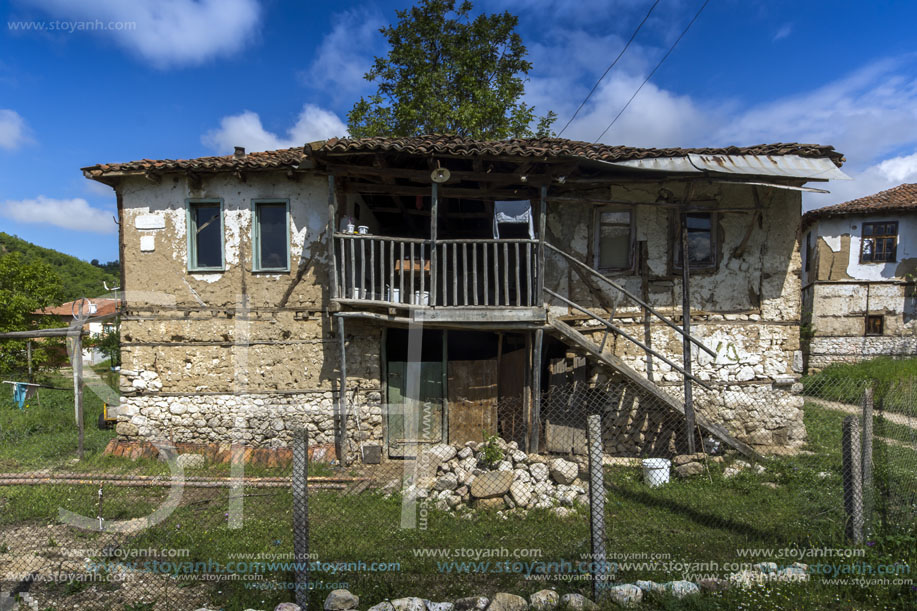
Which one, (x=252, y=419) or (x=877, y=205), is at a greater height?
(x=877, y=205)

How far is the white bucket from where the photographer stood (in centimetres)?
691

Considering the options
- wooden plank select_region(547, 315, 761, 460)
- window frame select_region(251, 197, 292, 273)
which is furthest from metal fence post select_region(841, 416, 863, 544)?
window frame select_region(251, 197, 292, 273)

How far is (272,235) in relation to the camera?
920cm

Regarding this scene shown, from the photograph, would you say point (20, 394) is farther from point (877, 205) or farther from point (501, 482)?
point (877, 205)

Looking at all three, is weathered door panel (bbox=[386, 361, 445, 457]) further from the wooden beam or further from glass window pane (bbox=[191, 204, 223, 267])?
glass window pane (bbox=[191, 204, 223, 267])

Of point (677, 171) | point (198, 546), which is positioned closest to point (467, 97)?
point (677, 171)

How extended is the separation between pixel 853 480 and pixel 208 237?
1009 centimetres

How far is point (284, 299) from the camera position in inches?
357

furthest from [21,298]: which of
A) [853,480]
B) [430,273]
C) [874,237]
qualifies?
[874,237]

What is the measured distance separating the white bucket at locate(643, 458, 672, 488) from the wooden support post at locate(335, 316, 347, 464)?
198 inches

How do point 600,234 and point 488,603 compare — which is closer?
point 488,603

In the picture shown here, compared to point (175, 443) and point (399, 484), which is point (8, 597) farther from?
point (175, 443)

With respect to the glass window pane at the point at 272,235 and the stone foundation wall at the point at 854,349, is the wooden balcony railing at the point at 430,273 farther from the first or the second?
the stone foundation wall at the point at 854,349

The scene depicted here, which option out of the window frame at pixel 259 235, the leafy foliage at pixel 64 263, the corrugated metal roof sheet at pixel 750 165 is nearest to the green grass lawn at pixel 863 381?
the corrugated metal roof sheet at pixel 750 165
